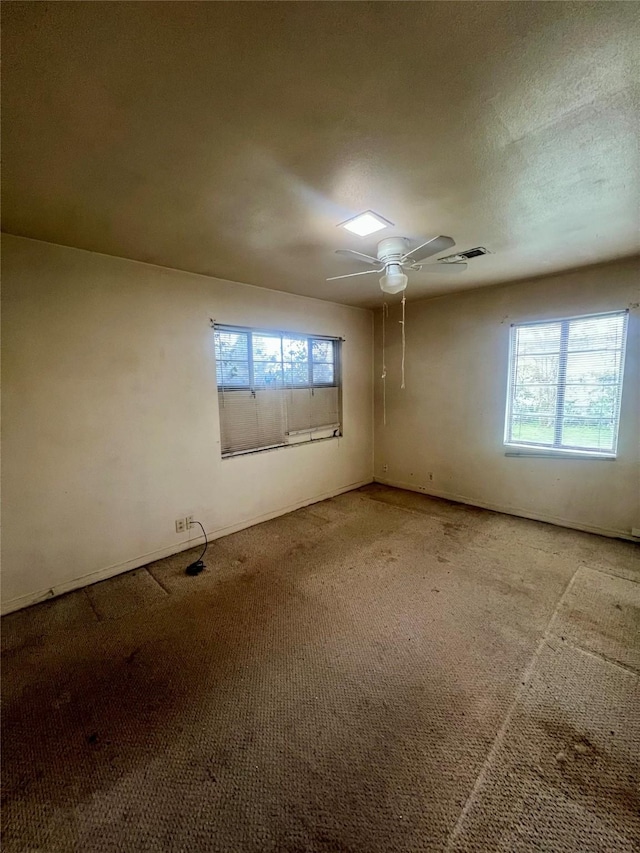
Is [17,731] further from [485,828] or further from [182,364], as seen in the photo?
[182,364]

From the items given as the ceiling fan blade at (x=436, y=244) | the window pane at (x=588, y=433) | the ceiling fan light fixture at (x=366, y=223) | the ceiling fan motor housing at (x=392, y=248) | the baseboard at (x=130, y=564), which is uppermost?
the ceiling fan light fixture at (x=366, y=223)

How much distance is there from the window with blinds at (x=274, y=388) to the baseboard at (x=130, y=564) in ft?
2.47

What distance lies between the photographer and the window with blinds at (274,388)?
326 cm

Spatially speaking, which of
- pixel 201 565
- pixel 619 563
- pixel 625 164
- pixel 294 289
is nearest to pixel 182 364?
pixel 294 289

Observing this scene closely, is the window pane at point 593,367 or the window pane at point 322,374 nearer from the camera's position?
the window pane at point 593,367

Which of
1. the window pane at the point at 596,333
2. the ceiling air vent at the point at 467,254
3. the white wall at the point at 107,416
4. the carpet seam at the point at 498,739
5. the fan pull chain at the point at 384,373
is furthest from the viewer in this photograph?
the fan pull chain at the point at 384,373

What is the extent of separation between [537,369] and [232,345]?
122 inches

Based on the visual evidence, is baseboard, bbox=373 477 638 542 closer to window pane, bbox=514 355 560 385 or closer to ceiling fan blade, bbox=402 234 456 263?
window pane, bbox=514 355 560 385

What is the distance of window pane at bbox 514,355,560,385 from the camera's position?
10.9 ft

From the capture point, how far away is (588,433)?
317 cm

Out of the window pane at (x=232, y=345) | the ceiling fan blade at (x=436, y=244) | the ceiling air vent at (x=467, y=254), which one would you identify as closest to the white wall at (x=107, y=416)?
the window pane at (x=232, y=345)

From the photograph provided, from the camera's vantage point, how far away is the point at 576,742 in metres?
1.37

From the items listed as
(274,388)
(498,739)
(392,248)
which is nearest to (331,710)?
(498,739)

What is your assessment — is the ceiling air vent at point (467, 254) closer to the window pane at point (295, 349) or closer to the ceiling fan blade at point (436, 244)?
the ceiling fan blade at point (436, 244)
